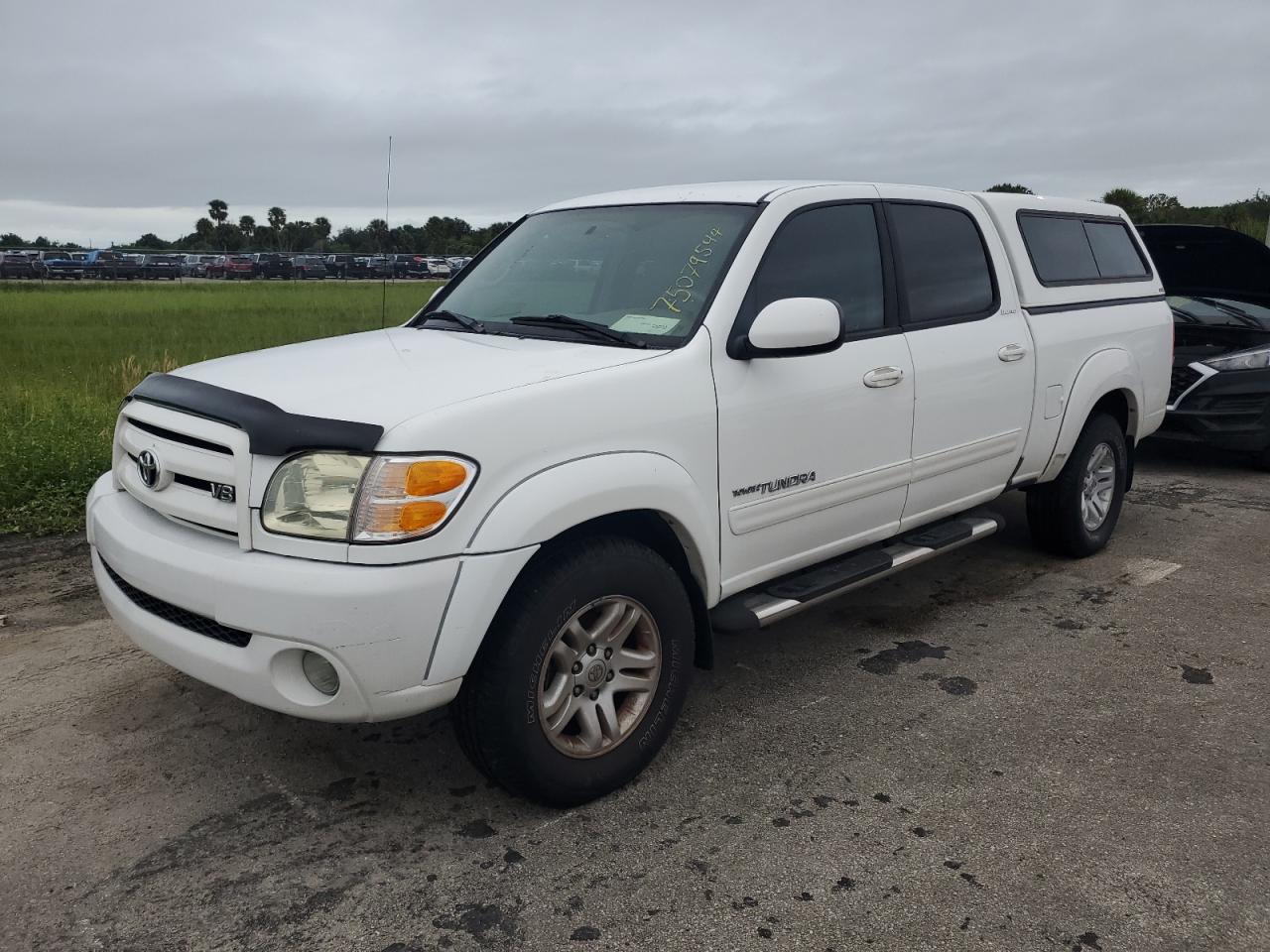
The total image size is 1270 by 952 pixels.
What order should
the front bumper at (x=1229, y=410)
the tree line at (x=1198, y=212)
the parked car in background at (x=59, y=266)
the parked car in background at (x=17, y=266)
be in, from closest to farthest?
the front bumper at (x=1229, y=410) → the tree line at (x=1198, y=212) → the parked car in background at (x=17, y=266) → the parked car in background at (x=59, y=266)

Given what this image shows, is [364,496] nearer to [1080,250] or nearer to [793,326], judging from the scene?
[793,326]

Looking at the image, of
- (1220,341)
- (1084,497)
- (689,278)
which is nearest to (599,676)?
(689,278)

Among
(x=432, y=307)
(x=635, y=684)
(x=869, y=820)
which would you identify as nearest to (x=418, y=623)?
(x=635, y=684)

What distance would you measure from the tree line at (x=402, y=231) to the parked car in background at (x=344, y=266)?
0.50m

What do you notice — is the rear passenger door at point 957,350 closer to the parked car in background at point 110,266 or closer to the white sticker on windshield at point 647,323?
the white sticker on windshield at point 647,323

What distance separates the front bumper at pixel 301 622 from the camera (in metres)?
2.53

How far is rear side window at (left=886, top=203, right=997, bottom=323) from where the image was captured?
4145mm

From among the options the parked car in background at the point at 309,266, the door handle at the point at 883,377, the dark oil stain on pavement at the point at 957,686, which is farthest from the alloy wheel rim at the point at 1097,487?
the parked car in background at the point at 309,266

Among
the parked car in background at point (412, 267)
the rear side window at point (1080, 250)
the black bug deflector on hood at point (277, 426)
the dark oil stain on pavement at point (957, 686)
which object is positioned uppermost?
the parked car in background at point (412, 267)

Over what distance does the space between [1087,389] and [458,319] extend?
10.0ft

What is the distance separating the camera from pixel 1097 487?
5523mm

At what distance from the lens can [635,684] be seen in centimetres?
312

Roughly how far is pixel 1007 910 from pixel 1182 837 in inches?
26.7

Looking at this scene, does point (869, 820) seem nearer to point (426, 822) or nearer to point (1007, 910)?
point (1007, 910)
